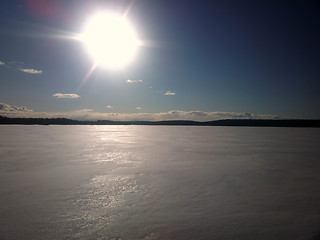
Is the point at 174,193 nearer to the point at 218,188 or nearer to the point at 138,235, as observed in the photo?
the point at 218,188

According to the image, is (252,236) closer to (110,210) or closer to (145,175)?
(110,210)

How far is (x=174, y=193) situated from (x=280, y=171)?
22.2 ft

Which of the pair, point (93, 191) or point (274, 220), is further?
point (93, 191)

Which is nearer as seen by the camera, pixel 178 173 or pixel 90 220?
pixel 90 220

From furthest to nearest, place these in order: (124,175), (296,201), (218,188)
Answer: (124,175), (218,188), (296,201)

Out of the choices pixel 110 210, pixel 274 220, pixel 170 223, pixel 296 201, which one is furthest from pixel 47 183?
pixel 296 201

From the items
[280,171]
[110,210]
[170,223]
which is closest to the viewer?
[170,223]

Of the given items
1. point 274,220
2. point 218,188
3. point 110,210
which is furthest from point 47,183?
point 274,220

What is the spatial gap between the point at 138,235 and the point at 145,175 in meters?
5.08

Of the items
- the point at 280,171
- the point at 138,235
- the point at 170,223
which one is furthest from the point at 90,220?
the point at 280,171

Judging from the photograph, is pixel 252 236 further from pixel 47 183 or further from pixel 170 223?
pixel 47 183

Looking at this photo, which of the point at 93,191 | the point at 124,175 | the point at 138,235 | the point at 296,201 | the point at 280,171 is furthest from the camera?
the point at 280,171

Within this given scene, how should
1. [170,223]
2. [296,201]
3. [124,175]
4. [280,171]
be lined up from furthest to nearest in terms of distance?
[280,171]
[124,175]
[296,201]
[170,223]

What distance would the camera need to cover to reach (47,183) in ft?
26.0
